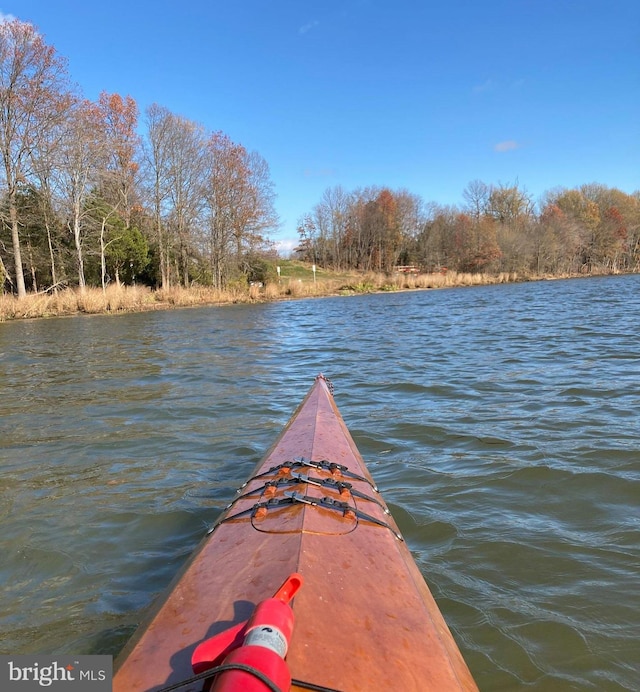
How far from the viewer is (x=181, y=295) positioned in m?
26.4

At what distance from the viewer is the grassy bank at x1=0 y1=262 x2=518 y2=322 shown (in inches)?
801

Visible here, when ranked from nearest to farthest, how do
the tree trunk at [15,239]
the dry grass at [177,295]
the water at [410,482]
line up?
the water at [410,482]
the dry grass at [177,295]
the tree trunk at [15,239]

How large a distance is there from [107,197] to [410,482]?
104ft

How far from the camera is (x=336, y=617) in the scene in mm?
1663

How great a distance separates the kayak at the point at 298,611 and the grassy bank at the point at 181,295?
20.7 meters

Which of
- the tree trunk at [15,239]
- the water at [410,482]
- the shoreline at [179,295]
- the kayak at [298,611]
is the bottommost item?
the water at [410,482]

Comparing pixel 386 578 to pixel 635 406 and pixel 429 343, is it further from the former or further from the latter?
pixel 429 343

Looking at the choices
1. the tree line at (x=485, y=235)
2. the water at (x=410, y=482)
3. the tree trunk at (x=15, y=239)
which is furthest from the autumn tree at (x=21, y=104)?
the tree line at (x=485, y=235)

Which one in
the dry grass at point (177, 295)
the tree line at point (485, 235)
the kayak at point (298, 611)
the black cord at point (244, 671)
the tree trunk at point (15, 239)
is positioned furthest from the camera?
the tree line at point (485, 235)

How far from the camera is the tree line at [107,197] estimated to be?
70.8ft

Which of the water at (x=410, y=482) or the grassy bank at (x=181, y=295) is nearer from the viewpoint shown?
the water at (x=410, y=482)

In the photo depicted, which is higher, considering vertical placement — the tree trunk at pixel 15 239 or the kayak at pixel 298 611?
the tree trunk at pixel 15 239

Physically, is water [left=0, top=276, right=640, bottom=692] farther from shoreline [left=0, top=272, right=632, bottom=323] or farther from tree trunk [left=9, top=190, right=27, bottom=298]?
tree trunk [left=9, top=190, right=27, bottom=298]

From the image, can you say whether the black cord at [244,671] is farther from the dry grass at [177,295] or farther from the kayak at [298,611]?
the dry grass at [177,295]
